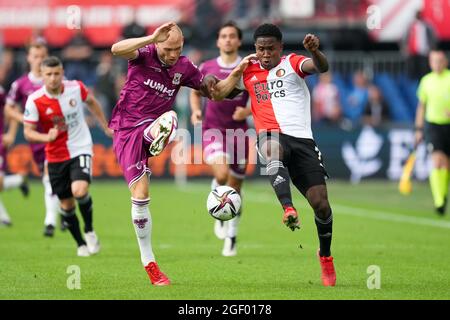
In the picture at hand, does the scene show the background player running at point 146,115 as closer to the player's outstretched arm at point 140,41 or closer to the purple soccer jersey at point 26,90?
the player's outstretched arm at point 140,41

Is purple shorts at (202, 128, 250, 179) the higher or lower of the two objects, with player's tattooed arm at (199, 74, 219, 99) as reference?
lower

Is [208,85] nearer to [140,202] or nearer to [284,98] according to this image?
[284,98]

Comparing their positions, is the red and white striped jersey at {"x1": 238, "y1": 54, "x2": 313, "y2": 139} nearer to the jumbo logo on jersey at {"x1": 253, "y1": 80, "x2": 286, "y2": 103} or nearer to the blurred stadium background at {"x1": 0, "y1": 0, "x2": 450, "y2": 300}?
the jumbo logo on jersey at {"x1": 253, "y1": 80, "x2": 286, "y2": 103}

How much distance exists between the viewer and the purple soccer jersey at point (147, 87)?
1095cm

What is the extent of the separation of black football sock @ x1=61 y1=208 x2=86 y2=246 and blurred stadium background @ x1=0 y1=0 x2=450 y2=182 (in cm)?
1337

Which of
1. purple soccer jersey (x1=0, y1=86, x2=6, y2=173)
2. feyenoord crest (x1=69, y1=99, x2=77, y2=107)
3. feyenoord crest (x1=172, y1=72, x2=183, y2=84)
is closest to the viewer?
feyenoord crest (x1=172, y1=72, x2=183, y2=84)

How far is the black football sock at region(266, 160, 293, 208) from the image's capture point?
34.1 feet

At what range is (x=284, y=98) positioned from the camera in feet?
35.8

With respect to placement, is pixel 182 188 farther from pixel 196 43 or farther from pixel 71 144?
pixel 71 144

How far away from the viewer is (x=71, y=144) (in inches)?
544

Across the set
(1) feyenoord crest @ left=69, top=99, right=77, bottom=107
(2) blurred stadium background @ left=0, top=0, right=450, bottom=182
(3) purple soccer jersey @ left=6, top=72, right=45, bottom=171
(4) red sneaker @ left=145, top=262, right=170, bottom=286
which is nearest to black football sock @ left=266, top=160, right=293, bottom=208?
(4) red sneaker @ left=145, top=262, right=170, bottom=286

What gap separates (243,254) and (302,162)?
3.28 metres

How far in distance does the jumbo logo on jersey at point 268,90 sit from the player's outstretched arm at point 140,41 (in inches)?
46.5
